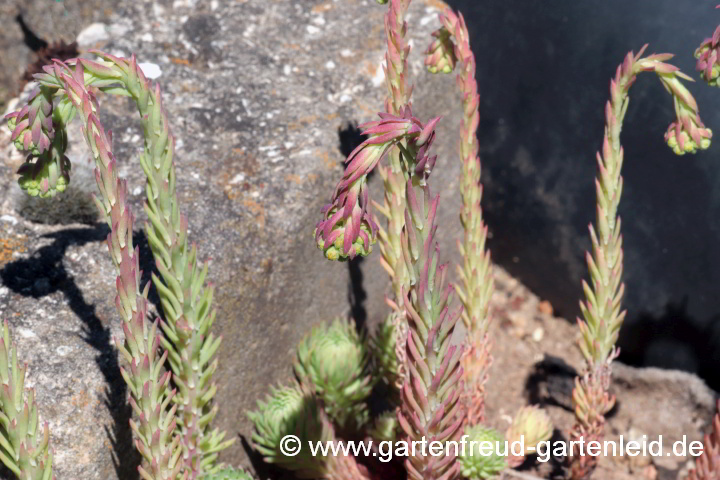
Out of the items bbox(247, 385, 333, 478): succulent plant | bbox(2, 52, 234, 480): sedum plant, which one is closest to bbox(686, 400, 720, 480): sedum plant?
bbox(247, 385, 333, 478): succulent plant

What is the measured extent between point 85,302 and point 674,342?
229cm

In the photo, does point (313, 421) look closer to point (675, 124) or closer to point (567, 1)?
point (675, 124)

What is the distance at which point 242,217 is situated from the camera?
3.00 meters

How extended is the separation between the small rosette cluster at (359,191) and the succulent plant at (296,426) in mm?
1214

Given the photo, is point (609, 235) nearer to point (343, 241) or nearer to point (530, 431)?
point (530, 431)

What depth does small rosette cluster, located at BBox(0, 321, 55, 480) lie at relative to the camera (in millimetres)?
1846

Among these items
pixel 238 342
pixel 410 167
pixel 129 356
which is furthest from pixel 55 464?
pixel 410 167

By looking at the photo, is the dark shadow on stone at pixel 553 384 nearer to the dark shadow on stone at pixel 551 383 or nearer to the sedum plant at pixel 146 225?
the dark shadow on stone at pixel 551 383

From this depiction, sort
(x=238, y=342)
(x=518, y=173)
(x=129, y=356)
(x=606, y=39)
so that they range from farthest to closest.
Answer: (x=518, y=173), (x=606, y=39), (x=238, y=342), (x=129, y=356)

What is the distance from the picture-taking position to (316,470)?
2.75 meters

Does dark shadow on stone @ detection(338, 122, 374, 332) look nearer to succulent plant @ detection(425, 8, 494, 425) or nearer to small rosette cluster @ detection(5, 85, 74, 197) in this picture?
succulent plant @ detection(425, 8, 494, 425)

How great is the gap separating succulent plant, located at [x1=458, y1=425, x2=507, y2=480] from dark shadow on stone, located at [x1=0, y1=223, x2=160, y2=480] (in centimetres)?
104

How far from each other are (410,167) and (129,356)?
870 millimetres

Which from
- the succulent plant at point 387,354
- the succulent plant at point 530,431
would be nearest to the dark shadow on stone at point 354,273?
the succulent plant at point 387,354
